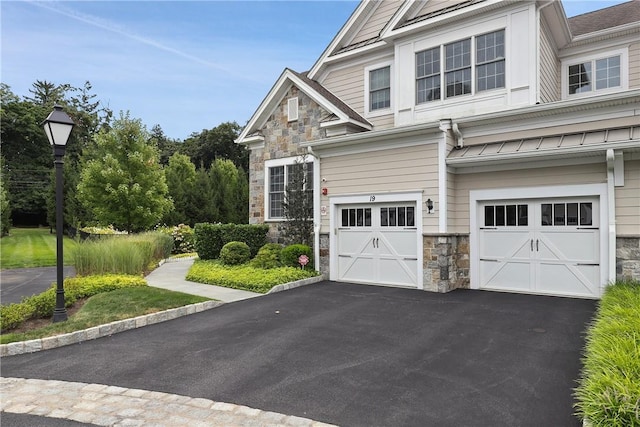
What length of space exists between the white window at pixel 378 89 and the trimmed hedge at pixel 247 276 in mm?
5638

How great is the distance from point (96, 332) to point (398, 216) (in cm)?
694

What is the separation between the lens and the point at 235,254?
39.4 ft

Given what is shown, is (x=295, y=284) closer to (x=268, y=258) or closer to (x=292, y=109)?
(x=268, y=258)

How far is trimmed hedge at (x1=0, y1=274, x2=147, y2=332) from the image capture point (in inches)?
257

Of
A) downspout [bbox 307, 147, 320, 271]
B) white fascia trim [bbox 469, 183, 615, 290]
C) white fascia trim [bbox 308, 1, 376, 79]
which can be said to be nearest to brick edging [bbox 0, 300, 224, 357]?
downspout [bbox 307, 147, 320, 271]

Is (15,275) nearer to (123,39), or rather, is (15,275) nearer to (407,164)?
(123,39)

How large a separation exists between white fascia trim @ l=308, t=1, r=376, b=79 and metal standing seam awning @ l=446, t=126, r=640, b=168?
6521mm

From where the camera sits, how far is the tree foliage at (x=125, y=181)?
1809cm

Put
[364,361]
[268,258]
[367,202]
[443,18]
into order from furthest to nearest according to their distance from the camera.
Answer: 1. [268,258]
2. [443,18]
3. [367,202]
4. [364,361]

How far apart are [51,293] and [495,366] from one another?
7478 mm

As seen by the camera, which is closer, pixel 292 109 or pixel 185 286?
pixel 185 286

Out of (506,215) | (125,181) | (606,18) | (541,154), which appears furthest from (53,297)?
(606,18)

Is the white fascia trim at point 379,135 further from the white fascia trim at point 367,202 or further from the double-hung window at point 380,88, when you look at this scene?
the double-hung window at point 380,88

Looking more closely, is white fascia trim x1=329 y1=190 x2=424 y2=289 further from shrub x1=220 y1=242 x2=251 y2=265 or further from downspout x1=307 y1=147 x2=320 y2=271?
shrub x1=220 y1=242 x2=251 y2=265
